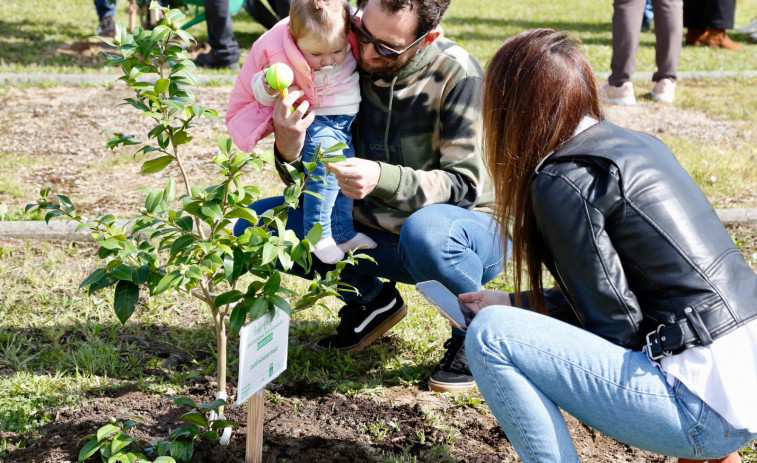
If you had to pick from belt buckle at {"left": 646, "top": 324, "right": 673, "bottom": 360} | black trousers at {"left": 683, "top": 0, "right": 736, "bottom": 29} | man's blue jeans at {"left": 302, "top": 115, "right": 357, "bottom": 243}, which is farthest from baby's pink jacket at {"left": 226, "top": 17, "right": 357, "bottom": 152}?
black trousers at {"left": 683, "top": 0, "right": 736, "bottom": 29}

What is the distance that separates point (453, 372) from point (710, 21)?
6.88 metres

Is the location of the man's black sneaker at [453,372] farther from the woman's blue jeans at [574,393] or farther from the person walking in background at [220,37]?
the person walking in background at [220,37]

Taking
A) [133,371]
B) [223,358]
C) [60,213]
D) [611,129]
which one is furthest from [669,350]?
[133,371]

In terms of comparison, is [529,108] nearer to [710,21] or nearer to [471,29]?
[710,21]

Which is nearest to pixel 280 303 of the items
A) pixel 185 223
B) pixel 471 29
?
pixel 185 223

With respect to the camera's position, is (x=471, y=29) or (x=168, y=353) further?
(x=471, y=29)

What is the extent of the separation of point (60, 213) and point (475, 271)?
1.16 m

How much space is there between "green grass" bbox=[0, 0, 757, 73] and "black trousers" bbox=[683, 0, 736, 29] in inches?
11.3

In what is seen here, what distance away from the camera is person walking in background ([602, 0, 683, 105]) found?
5.69 meters

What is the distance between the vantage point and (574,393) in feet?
5.86

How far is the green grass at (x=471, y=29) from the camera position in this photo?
7.21 metres

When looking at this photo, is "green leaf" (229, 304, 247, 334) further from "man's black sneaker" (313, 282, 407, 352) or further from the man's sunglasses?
"man's black sneaker" (313, 282, 407, 352)

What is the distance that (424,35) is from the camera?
7.89 feet

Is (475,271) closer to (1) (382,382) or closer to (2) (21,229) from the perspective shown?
(1) (382,382)
